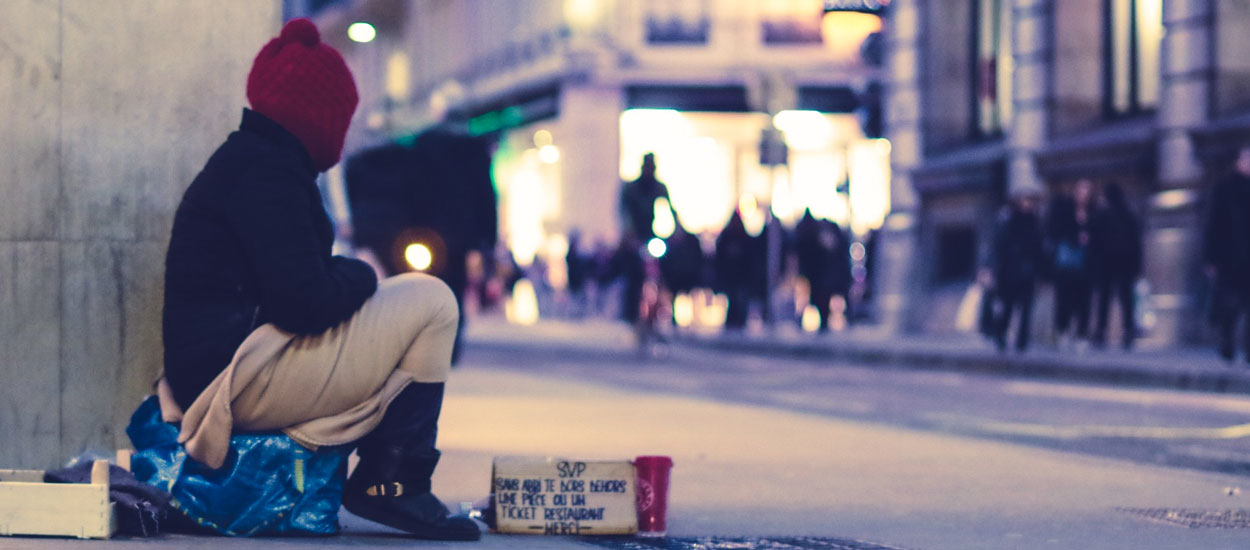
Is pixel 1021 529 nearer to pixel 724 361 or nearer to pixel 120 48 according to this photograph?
pixel 120 48

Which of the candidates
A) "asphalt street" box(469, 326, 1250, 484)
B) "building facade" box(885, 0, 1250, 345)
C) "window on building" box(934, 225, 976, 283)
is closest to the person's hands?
"asphalt street" box(469, 326, 1250, 484)

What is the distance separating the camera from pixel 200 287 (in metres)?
5.46

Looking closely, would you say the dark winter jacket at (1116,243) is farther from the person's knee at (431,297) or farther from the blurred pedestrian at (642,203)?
the person's knee at (431,297)

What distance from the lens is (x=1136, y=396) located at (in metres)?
14.5

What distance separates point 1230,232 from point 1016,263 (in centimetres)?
317

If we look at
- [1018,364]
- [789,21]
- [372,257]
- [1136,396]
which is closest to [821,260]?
[1018,364]

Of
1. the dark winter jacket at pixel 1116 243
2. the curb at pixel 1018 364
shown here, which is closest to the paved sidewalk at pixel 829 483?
the curb at pixel 1018 364

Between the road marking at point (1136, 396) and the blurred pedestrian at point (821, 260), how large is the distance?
9884 millimetres

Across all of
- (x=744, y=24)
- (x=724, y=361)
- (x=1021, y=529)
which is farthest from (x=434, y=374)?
(x=744, y=24)

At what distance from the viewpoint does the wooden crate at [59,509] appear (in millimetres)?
5328

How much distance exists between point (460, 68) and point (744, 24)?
37.8ft

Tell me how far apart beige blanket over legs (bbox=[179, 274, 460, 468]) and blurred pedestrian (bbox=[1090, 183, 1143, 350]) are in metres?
15.0

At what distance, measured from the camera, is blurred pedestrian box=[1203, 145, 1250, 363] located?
16766 millimetres

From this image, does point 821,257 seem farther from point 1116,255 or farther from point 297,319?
point 297,319
